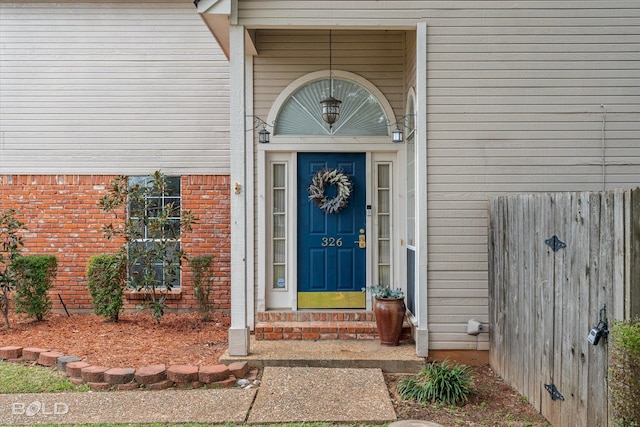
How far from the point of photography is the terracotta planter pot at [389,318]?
5.73m

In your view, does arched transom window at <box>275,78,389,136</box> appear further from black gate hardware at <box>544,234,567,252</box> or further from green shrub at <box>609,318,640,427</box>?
green shrub at <box>609,318,640,427</box>

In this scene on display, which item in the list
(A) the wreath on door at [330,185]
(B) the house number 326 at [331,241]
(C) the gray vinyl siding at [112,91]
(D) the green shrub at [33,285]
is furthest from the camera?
(C) the gray vinyl siding at [112,91]

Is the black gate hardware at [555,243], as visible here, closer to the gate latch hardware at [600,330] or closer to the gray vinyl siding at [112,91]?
the gate latch hardware at [600,330]

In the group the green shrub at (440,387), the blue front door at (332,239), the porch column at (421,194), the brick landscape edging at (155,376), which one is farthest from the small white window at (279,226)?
the green shrub at (440,387)

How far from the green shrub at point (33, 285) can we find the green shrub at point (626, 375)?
22.2 ft

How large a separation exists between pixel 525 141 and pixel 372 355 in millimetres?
2720

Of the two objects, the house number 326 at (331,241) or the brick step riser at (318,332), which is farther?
the house number 326 at (331,241)

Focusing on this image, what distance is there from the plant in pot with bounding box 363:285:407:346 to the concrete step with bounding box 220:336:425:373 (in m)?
0.11

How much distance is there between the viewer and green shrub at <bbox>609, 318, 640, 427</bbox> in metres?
2.92

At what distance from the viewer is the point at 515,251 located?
4.78 meters

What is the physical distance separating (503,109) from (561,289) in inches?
89.7

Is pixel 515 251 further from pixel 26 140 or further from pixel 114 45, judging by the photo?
pixel 26 140

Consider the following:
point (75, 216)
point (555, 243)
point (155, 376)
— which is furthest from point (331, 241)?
point (75, 216)

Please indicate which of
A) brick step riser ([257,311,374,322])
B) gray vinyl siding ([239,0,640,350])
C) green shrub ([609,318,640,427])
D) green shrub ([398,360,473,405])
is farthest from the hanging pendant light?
green shrub ([609,318,640,427])
